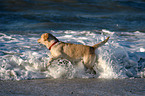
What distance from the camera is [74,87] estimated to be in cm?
454

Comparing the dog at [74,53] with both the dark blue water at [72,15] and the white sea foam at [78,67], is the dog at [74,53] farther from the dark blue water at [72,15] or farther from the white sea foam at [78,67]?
the dark blue water at [72,15]

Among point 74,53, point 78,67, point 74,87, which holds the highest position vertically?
point 74,53

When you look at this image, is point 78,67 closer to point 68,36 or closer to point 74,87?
point 74,87

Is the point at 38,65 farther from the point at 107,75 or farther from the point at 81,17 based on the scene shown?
the point at 81,17

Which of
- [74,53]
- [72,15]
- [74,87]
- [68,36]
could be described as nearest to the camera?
[74,87]

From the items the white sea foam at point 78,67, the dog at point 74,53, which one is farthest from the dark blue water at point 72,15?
the dog at point 74,53

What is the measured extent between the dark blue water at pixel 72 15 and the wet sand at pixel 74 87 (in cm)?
710

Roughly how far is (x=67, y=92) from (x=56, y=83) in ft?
2.18

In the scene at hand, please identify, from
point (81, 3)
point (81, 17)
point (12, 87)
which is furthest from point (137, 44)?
point (81, 3)

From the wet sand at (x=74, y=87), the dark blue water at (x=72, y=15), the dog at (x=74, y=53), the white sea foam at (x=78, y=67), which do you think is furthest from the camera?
the dark blue water at (x=72, y=15)

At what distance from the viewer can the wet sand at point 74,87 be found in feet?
13.6

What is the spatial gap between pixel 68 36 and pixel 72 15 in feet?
21.9

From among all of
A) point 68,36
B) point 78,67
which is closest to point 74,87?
point 78,67

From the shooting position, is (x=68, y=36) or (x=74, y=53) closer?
(x=74, y=53)
